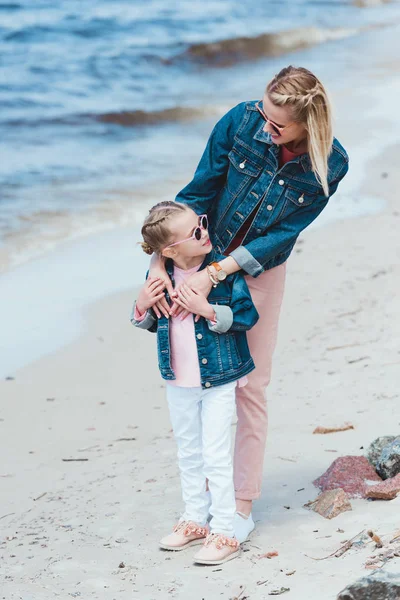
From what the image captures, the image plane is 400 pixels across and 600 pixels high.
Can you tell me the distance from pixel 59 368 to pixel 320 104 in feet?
10.4

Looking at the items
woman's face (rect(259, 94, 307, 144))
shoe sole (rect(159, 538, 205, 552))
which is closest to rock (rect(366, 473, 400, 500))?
shoe sole (rect(159, 538, 205, 552))

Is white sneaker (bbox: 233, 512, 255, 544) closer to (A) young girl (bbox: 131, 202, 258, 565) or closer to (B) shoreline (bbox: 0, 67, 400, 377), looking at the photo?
(A) young girl (bbox: 131, 202, 258, 565)

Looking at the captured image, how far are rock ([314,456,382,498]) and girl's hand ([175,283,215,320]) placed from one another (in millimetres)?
1074

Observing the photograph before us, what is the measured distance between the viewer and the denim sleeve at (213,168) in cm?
360

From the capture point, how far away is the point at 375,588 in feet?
9.17

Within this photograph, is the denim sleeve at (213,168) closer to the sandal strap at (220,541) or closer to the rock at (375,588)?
the sandal strap at (220,541)

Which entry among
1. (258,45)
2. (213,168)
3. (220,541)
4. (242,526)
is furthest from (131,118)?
(220,541)

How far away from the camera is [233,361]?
11.7 ft

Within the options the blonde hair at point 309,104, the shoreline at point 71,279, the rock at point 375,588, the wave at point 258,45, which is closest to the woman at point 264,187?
the blonde hair at point 309,104

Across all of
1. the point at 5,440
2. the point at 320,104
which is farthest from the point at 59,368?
the point at 320,104

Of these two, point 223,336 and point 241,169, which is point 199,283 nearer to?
point 223,336

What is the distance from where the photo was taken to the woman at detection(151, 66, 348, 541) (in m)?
3.37

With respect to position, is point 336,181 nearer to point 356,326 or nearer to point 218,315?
point 218,315

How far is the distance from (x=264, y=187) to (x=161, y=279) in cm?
52
